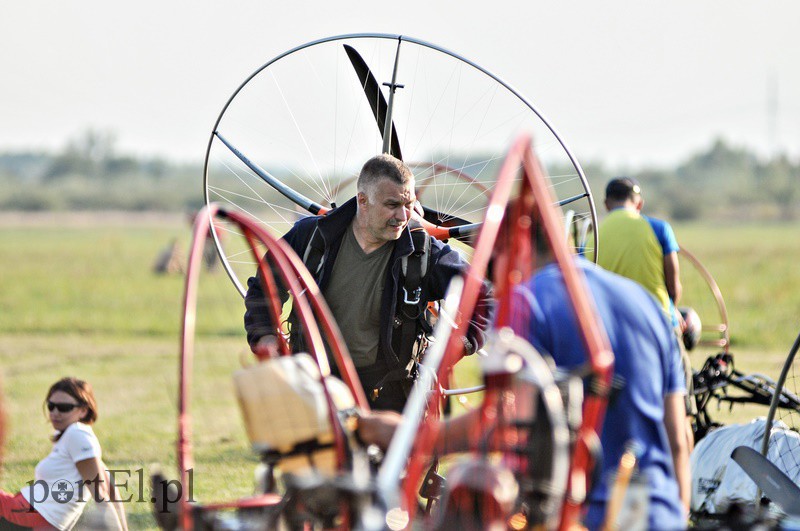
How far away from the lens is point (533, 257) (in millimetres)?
3840

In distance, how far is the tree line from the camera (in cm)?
8462

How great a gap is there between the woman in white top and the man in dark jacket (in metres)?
1.16

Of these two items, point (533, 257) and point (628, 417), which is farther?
point (533, 257)

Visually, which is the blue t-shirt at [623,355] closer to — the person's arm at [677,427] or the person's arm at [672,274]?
the person's arm at [677,427]

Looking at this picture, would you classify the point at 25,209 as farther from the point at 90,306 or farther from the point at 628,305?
the point at 628,305

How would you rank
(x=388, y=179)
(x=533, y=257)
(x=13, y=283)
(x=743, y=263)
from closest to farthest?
1. (x=533, y=257)
2. (x=388, y=179)
3. (x=13, y=283)
4. (x=743, y=263)

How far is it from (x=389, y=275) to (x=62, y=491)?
7.12 feet

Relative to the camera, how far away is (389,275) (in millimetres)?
6020

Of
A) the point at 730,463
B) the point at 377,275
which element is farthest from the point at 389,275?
the point at 730,463

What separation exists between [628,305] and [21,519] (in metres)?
3.97

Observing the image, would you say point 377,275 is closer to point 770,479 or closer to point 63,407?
point 63,407

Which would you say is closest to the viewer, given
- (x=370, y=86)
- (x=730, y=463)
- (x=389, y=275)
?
(x=389, y=275)

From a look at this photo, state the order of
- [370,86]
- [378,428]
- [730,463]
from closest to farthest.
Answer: [378,428]
[730,463]
[370,86]

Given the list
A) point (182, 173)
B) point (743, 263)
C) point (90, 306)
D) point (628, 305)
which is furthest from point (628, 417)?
point (182, 173)
